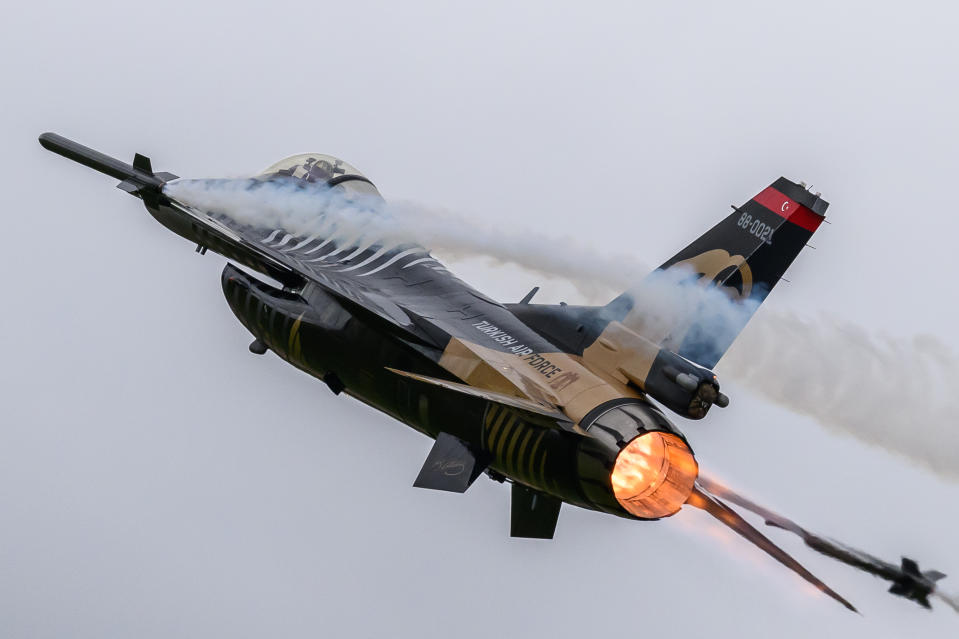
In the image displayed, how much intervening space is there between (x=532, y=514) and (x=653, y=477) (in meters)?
2.63

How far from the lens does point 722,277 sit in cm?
2180

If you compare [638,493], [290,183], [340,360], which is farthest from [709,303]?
[290,183]

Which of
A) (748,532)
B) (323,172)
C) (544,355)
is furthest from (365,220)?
(748,532)

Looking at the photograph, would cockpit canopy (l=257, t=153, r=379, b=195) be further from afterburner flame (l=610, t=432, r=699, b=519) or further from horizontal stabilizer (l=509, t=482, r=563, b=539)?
afterburner flame (l=610, t=432, r=699, b=519)

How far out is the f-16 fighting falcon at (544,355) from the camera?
20891 millimetres

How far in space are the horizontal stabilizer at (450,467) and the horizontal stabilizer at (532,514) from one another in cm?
126

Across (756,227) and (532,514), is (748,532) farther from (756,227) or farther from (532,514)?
(756,227)

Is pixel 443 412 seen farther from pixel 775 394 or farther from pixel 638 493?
pixel 775 394

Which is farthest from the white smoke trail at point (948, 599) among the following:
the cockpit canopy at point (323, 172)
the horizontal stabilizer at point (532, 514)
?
the cockpit canopy at point (323, 172)

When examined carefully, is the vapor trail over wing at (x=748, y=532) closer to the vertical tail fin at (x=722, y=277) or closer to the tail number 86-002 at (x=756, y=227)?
the vertical tail fin at (x=722, y=277)

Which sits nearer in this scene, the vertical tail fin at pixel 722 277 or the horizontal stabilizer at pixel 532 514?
the vertical tail fin at pixel 722 277

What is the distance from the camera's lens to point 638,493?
21.1 metres

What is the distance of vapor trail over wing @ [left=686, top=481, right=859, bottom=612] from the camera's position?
2100 cm

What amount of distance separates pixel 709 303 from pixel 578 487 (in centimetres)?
319
